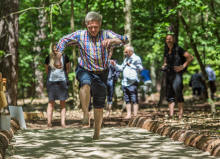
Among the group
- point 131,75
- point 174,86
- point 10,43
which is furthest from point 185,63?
point 10,43

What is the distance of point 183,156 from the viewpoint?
199 inches

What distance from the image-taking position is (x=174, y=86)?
9.59 metres

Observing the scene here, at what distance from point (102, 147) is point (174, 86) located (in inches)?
164

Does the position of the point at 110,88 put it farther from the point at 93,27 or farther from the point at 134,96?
the point at 93,27

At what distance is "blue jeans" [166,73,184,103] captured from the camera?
958 centimetres

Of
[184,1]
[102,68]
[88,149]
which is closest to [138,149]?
[88,149]

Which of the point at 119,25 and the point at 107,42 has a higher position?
the point at 119,25

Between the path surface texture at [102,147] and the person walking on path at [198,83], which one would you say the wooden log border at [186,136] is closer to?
the path surface texture at [102,147]

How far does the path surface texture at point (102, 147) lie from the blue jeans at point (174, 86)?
2235 millimetres

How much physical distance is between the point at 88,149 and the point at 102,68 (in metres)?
1.33

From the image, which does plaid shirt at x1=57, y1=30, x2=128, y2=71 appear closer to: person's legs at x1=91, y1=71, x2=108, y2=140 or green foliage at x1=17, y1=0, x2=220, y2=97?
person's legs at x1=91, y1=71, x2=108, y2=140

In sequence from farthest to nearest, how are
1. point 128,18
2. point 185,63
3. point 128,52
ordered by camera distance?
1. point 128,18
2. point 128,52
3. point 185,63

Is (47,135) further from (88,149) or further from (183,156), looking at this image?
(183,156)

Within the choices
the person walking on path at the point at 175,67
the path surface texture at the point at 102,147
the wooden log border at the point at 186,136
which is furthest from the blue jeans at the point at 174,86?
the path surface texture at the point at 102,147
